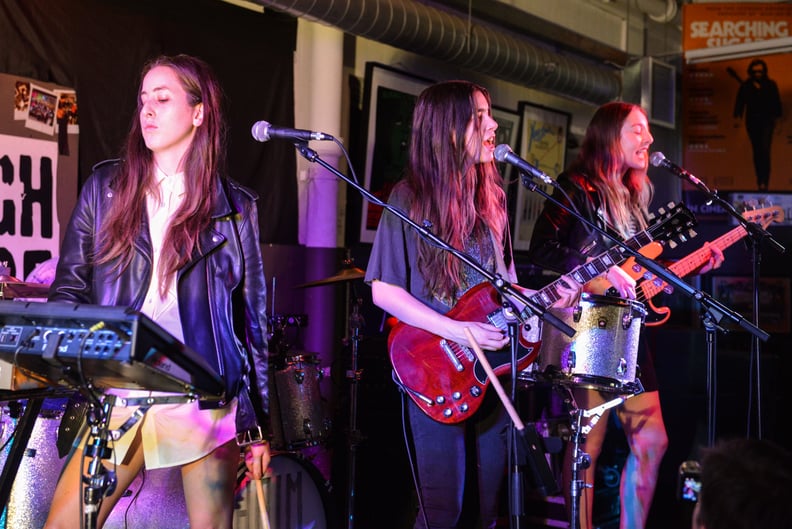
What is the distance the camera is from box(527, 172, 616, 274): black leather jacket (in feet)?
14.1

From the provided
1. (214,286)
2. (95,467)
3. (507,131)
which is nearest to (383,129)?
(507,131)

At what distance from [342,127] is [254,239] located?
14.0ft

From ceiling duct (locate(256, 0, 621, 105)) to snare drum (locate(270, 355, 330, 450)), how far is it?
85.8 inches

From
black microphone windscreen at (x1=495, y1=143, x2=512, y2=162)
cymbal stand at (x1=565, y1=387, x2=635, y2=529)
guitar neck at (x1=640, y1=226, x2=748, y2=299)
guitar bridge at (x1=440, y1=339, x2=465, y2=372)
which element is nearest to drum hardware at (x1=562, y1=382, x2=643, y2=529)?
cymbal stand at (x1=565, y1=387, x2=635, y2=529)

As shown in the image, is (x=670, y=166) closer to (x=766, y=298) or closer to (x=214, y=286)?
(x=214, y=286)

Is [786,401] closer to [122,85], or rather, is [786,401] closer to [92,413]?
[122,85]

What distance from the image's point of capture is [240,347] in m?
2.84

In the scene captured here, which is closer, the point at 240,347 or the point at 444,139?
the point at 240,347

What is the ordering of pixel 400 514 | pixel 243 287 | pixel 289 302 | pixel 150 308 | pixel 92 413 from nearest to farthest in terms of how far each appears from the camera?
pixel 92 413 < pixel 150 308 < pixel 243 287 < pixel 400 514 < pixel 289 302

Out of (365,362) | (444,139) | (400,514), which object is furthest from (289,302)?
(444,139)

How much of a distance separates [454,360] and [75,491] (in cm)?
142

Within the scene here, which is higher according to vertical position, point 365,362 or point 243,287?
point 243,287

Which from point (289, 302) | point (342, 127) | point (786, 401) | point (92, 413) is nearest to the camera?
point (92, 413)

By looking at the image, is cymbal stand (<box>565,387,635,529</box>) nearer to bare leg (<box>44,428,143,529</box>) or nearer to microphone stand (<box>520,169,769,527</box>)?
microphone stand (<box>520,169,769,527</box>)
